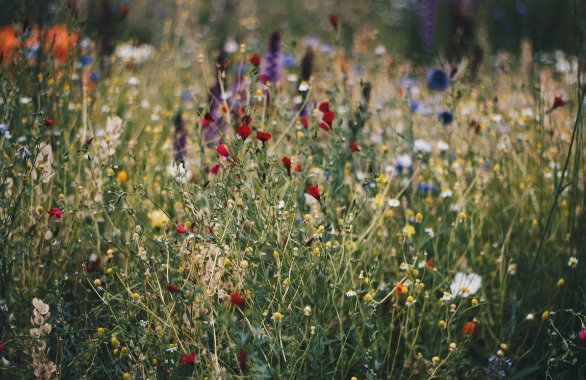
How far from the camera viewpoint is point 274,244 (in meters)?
1.80

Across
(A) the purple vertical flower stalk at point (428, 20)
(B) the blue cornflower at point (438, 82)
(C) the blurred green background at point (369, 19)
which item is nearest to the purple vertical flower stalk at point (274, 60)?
(B) the blue cornflower at point (438, 82)

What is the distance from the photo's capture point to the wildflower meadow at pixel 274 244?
1.71m

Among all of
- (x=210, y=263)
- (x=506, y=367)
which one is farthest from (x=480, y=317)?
(x=210, y=263)

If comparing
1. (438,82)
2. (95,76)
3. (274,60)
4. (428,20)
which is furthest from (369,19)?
(274,60)

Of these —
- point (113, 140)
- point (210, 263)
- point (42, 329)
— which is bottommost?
point (42, 329)

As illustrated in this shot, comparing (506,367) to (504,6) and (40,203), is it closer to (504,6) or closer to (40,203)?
(40,203)

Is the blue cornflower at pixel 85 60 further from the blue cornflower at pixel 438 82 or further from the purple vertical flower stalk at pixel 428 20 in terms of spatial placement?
the purple vertical flower stalk at pixel 428 20

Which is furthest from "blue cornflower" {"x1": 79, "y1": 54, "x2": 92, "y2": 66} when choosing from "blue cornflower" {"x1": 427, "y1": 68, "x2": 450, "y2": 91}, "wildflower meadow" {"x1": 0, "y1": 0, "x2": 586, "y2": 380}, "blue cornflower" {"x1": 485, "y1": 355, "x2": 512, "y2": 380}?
"blue cornflower" {"x1": 485, "y1": 355, "x2": 512, "y2": 380}

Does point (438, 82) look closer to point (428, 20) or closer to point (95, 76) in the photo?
point (428, 20)

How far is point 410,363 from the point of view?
1.97m

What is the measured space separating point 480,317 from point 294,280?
0.75 m

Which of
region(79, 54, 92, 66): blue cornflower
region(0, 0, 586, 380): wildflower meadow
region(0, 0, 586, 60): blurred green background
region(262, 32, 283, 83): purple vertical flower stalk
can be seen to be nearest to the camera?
region(0, 0, 586, 380): wildflower meadow

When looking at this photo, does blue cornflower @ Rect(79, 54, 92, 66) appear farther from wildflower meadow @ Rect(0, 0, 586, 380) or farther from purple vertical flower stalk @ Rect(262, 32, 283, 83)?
purple vertical flower stalk @ Rect(262, 32, 283, 83)

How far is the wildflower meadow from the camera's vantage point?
67.5 inches
